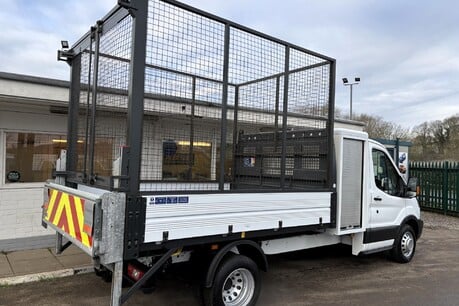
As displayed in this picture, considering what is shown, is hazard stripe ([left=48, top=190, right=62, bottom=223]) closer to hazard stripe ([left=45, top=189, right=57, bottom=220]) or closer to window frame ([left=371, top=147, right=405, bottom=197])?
hazard stripe ([left=45, top=189, right=57, bottom=220])

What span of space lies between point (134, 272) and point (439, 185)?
12.4m

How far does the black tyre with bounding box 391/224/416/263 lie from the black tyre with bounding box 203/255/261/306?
332 centimetres

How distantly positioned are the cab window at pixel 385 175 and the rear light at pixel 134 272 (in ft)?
13.0

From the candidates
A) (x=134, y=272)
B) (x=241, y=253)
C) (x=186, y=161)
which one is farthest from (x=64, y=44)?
(x=241, y=253)

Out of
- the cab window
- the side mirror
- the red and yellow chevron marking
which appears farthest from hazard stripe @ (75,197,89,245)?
the side mirror

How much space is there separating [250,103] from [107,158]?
2.22 m

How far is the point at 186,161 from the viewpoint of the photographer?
5.05 metres

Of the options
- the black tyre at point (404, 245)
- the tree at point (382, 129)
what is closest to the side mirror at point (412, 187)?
the black tyre at point (404, 245)

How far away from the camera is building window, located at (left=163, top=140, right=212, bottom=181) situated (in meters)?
4.43

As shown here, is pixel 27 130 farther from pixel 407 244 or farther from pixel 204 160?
pixel 407 244

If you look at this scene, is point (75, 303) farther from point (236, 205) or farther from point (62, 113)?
point (62, 113)

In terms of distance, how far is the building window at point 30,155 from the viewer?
634cm

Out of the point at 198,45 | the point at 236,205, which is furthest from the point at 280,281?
the point at 198,45

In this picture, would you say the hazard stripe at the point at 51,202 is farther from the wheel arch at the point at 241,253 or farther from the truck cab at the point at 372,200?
the truck cab at the point at 372,200
